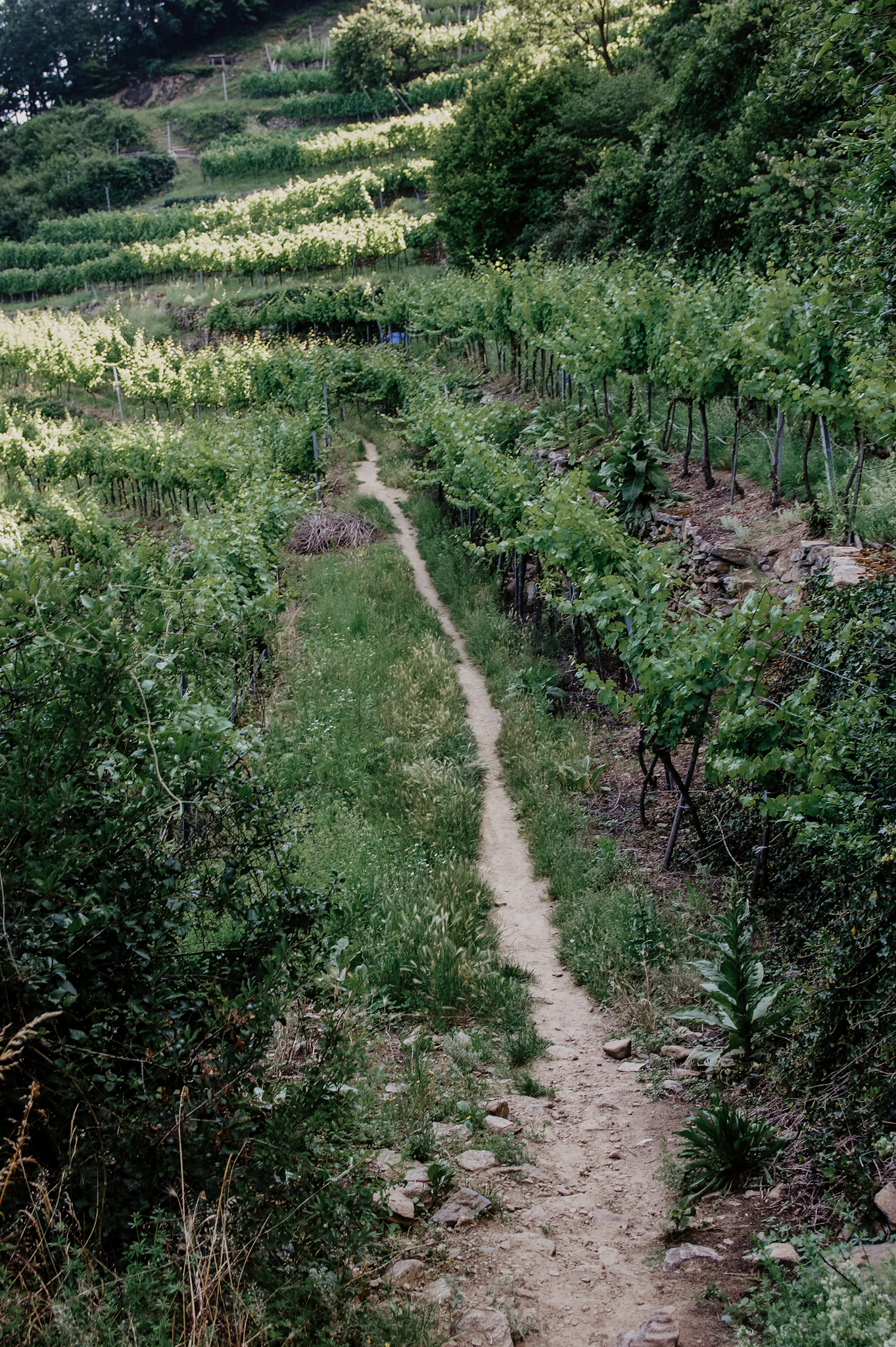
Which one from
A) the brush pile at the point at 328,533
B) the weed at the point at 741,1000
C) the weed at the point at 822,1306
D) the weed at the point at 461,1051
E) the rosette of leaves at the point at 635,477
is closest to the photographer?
the weed at the point at 822,1306

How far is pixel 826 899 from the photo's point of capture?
558 centimetres

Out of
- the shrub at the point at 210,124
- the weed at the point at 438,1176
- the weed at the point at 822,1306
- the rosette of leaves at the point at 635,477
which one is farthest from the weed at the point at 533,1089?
the shrub at the point at 210,124

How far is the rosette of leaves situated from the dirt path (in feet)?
18.6

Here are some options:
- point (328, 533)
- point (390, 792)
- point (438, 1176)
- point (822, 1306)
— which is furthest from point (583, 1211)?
point (328, 533)

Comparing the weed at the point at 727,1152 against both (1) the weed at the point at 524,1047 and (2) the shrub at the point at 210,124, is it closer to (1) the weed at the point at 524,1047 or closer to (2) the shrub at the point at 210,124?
(1) the weed at the point at 524,1047

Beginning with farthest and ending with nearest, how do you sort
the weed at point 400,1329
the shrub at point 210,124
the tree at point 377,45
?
1. the shrub at point 210,124
2. the tree at point 377,45
3. the weed at point 400,1329

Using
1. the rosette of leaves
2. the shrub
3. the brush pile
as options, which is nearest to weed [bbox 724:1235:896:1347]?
the rosette of leaves

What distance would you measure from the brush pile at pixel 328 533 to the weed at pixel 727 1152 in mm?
14291

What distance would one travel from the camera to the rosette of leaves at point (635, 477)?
421 inches

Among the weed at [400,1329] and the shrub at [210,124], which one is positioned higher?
the shrub at [210,124]

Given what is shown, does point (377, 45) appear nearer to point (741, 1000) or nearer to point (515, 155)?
point (515, 155)

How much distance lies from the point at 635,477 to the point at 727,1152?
8.17 metres

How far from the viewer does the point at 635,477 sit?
10.8 m

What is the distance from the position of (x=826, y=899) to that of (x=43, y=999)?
4600 millimetres
